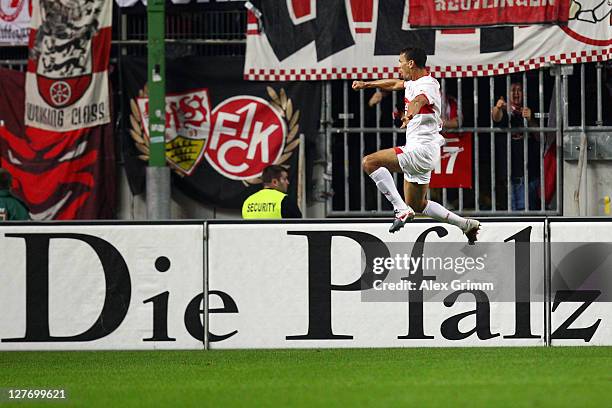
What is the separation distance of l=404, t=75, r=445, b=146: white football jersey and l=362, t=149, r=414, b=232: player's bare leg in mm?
261

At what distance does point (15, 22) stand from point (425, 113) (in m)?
7.49

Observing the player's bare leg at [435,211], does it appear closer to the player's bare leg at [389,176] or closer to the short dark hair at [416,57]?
the player's bare leg at [389,176]

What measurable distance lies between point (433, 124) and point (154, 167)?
17.9ft

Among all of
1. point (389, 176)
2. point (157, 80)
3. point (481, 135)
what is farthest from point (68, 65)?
point (389, 176)

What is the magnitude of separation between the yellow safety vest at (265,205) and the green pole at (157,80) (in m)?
3.28

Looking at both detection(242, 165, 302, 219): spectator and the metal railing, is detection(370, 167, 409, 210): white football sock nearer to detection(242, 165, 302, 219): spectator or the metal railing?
detection(242, 165, 302, 219): spectator

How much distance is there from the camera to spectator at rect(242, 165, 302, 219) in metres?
14.2

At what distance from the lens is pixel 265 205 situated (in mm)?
14367

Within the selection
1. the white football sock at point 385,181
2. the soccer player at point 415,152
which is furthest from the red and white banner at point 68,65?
the soccer player at point 415,152

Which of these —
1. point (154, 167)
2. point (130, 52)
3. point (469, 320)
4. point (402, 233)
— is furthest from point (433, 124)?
point (130, 52)

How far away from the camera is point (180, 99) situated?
59.6 ft

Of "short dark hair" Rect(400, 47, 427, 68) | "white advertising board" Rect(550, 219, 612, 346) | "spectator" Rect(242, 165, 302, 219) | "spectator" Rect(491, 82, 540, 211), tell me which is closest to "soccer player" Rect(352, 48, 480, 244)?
"short dark hair" Rect(400, 47, 427, 68)

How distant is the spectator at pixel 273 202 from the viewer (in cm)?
1422

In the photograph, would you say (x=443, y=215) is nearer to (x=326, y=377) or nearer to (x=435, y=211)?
(x=435, y=211)
